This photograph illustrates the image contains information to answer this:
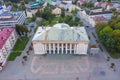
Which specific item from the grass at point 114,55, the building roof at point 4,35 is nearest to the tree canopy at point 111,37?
the grass at point 114,55

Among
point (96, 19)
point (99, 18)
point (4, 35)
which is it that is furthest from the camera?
point (99, 18)

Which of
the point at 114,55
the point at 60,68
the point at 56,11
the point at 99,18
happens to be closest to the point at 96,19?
the point at 99,18

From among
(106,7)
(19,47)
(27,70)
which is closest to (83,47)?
(27,70)

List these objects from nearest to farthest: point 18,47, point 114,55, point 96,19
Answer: point 114,55, point 18,47, point 96,19

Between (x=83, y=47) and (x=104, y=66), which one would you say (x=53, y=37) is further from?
(x=104, y=66)

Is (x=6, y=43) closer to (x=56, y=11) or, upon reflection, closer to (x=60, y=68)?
(x=60, y=68)

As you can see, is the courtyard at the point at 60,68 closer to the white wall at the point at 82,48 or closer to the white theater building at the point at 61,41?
the white wall at the point at 82,48

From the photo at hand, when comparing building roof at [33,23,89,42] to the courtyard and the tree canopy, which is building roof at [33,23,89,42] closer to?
the courtyard
